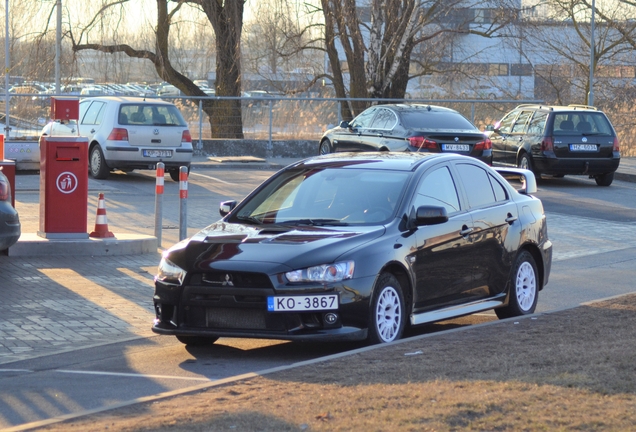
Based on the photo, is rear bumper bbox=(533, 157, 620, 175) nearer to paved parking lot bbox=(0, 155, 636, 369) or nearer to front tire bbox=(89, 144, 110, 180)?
front tire bbox=(89, 144, 110, 180)

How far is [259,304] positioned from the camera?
299 inches

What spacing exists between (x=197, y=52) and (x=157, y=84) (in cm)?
1813

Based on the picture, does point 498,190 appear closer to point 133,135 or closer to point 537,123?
point 133,135

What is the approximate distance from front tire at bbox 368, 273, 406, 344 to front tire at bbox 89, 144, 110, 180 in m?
14.8

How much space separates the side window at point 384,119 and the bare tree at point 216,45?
33.3 ft

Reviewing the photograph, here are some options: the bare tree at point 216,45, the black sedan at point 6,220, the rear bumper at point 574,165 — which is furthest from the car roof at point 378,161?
the bare tree at point 216,45

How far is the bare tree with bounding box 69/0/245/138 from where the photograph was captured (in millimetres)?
31797

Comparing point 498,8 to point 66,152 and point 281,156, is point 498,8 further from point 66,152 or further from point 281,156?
point 66,152

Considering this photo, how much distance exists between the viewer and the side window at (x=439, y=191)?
880cm

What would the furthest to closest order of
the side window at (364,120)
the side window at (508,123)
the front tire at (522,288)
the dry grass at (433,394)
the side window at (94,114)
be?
the side window at (508,123) → the side window at (364,120) → the side window at (94,114) → the front tire at (522,288) → the dry grass at (433,394)

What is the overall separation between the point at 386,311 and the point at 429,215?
863 mm

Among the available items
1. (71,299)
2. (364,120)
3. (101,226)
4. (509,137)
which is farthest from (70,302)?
(509,137)

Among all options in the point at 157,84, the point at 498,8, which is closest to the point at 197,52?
the point at 498,8

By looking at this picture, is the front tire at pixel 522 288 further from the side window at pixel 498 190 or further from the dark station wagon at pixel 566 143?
the dark station wagon at pixel 566 143
